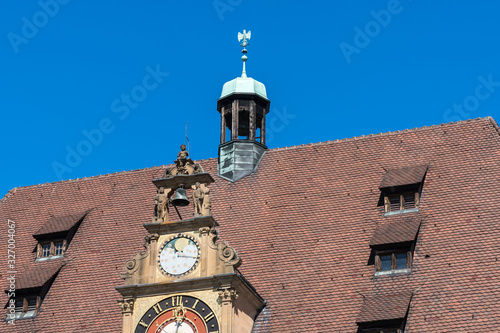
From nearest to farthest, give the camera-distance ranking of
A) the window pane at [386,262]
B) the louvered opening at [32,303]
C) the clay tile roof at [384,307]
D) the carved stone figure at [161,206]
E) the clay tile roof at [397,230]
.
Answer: the clay tile roof at [384,307] < the window pane at [386,262] < the clay tile roof at [397,230] < the carved stone figure at [161,206] < the louvered opening at [32,303]

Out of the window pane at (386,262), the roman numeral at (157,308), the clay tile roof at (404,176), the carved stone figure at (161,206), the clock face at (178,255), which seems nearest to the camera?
the roman numeral at (157,308)

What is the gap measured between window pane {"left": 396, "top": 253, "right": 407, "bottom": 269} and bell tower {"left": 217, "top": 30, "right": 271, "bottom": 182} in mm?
7564

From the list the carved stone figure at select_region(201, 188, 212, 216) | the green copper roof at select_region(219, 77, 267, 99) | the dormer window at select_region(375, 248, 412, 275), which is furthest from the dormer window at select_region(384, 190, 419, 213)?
the green copper roof at select_region(219, 77, 267, 99)

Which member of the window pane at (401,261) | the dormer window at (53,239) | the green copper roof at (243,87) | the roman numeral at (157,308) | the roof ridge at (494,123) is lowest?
the roman numeral at (157,308)

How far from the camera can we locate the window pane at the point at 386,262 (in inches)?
1273

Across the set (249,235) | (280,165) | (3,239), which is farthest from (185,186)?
(3,239)

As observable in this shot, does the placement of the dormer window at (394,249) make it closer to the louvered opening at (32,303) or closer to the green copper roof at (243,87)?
the green copper roof at (243,87)

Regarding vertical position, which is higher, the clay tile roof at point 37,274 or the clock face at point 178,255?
the clay tile roof at point 37,274

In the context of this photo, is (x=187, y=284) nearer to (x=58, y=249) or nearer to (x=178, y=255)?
(x=178, y=255)

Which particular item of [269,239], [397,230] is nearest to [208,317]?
[269,239]

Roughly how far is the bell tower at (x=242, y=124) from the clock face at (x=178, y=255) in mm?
6634

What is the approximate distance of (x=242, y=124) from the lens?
40.8 meters

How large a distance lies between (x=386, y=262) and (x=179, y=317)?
5.77 metres

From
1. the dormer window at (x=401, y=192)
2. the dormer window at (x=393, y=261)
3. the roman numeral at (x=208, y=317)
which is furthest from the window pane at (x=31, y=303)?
the dormer window at (x=401, y=192)
